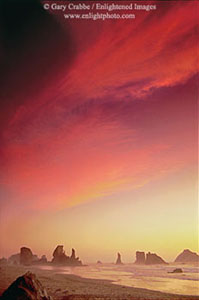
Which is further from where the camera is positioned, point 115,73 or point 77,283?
point 115,73

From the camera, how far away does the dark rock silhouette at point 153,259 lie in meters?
4.64

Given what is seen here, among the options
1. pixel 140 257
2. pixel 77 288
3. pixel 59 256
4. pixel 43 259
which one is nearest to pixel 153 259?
pixel 140 257

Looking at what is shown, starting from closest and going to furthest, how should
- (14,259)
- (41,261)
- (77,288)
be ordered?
(77,288), (14,259), (41,261)

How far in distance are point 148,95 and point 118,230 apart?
1.56 m

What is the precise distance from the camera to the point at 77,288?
441 cm

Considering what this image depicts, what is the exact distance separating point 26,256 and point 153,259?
1396 millimetres

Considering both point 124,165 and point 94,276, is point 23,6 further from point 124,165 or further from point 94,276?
point 94,276

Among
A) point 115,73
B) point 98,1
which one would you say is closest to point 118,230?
point 115,73

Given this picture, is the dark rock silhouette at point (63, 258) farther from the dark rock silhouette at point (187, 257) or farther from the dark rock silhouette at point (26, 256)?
the dark rock silhouette at point (187, 257)

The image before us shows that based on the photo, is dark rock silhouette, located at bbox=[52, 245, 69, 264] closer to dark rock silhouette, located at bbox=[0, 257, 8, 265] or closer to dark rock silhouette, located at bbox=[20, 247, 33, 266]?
dark rock silhouette, located at bbox=[20, 247, 33, 266]

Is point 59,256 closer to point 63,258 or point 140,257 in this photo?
point 63,258

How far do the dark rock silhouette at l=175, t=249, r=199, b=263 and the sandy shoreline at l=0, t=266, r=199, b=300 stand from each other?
398mm

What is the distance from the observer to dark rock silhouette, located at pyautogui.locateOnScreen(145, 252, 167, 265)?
4.64 meters

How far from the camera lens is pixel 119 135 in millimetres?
4812
